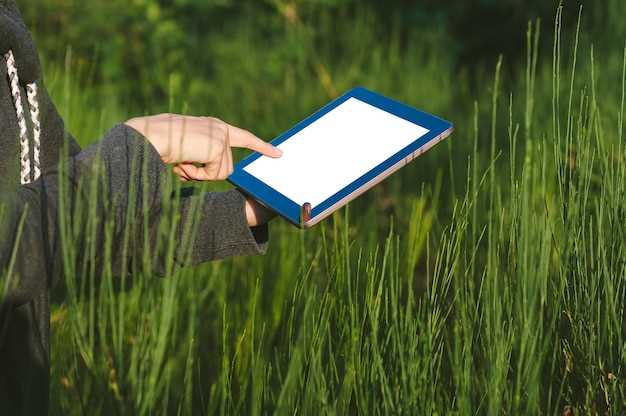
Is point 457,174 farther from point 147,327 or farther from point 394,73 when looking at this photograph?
point 147,327

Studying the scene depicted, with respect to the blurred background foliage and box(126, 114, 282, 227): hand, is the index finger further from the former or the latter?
the blurred background foliage

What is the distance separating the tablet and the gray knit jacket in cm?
10

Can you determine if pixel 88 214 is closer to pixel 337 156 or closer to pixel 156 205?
pixel 156 205

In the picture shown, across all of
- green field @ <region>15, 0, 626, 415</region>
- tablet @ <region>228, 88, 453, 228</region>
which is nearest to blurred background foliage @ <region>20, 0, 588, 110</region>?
green field @ <region>15, 0, 626, 415</region>

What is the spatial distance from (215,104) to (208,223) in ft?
8.70

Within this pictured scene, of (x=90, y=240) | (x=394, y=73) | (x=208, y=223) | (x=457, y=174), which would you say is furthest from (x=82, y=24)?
(x=90, y=240)

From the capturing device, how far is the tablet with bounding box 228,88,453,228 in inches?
50.9

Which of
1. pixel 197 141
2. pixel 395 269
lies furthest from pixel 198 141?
pixel 395 269

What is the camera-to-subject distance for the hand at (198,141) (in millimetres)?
1298

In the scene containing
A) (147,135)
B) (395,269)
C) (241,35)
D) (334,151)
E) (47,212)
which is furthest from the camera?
(241,35)

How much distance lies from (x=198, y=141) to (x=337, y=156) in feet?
0.71

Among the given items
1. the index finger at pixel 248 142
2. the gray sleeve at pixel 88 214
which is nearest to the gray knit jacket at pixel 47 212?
the gray sleeve at pixel 88 214

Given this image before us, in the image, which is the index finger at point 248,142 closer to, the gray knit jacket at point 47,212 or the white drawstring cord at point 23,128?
the gray knit jacket at point 47,212

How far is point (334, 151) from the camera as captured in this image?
4.57 ft
